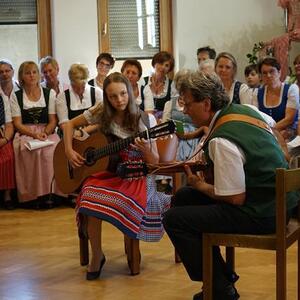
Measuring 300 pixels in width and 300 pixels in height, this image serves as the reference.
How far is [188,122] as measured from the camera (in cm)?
519

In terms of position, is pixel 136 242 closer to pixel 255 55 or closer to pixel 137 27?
pixel 255 55

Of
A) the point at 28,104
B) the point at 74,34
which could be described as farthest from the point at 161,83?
the point at 74,34

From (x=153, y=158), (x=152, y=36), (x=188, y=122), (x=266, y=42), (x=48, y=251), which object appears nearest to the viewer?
(x=153, y=158)

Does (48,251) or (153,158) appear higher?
(153,158)

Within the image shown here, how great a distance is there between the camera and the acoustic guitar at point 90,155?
10.9ft

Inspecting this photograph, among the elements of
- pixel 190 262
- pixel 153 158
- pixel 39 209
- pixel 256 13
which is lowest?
pixel 39 209

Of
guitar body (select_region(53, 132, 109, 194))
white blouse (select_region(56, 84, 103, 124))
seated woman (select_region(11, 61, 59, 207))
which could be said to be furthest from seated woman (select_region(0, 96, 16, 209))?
guitar body (select_region(53, 132, 109, 194))

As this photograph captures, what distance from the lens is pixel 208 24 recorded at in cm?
734

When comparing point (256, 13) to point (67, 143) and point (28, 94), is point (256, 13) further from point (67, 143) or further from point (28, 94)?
point (67, 143)

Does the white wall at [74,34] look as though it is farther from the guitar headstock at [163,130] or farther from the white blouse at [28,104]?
the guitar headstock at [163,130]

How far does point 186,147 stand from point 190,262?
2616 millimetres

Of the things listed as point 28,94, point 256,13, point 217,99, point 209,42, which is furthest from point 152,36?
point 217,99

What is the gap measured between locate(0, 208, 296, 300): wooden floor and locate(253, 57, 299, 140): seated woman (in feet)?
4.36

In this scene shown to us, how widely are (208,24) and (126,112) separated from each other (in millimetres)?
4027
